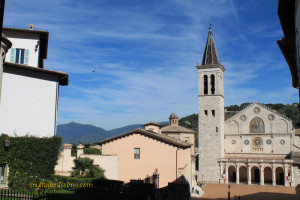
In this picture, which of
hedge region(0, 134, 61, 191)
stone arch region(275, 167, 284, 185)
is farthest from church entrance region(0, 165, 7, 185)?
stone arch region(275, 167, 284, 185)

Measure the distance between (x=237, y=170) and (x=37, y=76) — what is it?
36.0 m

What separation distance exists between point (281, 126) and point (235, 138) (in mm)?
7398

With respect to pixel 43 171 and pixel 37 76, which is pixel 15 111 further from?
pixel 43 171

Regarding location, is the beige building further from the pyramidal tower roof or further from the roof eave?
the pyramidal tower roof

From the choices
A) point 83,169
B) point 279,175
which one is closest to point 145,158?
point 83,169

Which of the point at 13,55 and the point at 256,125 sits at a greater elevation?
the point at 13,55

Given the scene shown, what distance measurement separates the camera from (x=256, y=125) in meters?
50.0

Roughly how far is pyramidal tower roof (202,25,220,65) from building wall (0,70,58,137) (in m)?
34.5

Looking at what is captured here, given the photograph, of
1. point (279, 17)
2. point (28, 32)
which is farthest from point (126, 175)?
point (279, 17)

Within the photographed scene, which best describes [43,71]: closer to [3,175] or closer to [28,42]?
[28,42]

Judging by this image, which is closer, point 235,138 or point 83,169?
point 83,169

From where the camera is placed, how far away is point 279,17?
286 inches

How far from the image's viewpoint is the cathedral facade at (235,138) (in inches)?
1871

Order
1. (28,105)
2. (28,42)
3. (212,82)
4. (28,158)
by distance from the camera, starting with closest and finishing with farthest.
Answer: (28,158), (28,105), (28,42), (212,82)
